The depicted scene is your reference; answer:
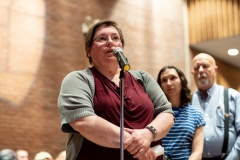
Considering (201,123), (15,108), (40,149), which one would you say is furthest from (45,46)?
(201,123)

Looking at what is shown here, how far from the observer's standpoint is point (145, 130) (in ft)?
6.53

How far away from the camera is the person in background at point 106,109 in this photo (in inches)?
76.0

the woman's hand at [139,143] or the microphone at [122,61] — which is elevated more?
the microphone at [122,61]

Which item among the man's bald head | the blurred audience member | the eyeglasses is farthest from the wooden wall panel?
the eyeglasses

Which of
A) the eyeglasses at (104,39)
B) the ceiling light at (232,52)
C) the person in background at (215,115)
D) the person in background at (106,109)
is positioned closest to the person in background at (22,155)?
the person in background at (215,115)

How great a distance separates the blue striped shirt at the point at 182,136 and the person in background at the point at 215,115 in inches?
14.3

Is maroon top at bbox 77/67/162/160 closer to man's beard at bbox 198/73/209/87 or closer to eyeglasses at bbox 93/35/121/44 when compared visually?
eyeglasses at bbox 93/35/121/44

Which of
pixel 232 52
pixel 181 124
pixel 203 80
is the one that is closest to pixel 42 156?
pixel 203 80

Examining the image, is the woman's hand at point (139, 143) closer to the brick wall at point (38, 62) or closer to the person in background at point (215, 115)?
the person in background at point (215, 115)

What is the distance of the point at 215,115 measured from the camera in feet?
11.2

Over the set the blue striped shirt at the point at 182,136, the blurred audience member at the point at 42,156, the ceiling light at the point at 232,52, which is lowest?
the blurred audience member at the point at 42,156

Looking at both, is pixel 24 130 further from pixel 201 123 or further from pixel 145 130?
pixel 145 130

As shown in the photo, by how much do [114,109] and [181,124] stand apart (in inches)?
43.6

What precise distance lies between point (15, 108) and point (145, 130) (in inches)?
152
